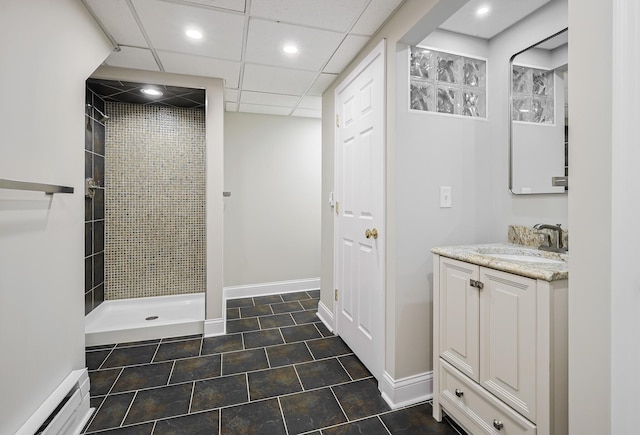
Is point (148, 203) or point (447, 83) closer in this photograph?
point (447, 83)

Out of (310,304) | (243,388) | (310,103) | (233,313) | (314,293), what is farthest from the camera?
(314,293)

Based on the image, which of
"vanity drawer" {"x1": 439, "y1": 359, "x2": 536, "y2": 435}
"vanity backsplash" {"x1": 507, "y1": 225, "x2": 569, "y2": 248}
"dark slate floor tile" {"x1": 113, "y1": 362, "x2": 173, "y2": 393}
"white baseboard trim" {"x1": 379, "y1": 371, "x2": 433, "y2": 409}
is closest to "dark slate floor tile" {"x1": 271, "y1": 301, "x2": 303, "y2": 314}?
"dark slate floor tile" {"x1": 113, "y1": 362, "x2": 173, "y2": 393}

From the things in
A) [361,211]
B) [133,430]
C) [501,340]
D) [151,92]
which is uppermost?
[151,92]

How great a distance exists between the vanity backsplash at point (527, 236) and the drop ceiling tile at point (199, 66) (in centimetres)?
234

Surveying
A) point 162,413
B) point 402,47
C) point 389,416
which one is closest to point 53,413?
point 162,413

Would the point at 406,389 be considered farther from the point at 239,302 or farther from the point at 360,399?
the point at 239,302

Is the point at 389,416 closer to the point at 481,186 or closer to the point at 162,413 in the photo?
the point at 162,413

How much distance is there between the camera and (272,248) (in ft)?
12.9

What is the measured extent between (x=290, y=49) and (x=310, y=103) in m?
1.24

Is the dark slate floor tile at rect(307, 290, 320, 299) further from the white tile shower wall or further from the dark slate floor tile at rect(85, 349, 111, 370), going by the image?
the dark slate floor tile at rect(85, 349, 111, 370)

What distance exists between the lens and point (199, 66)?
8.11 feet

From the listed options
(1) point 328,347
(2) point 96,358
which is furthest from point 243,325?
(2) point 96,358

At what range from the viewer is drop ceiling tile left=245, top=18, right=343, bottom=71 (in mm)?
1928

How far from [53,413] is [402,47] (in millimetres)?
2585
